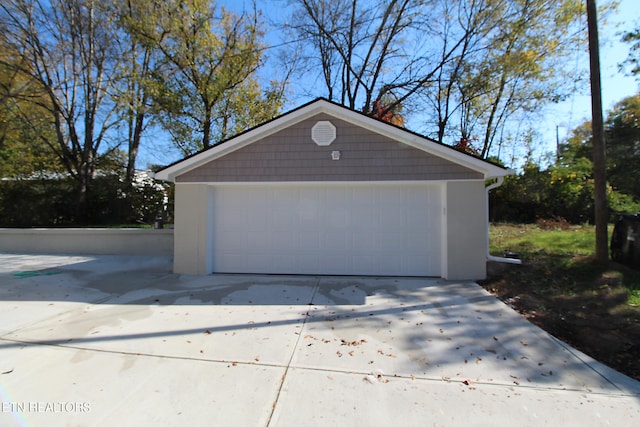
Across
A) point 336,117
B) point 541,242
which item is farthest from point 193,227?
point 541,242

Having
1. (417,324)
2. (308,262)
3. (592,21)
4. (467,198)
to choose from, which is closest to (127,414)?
(417,324)

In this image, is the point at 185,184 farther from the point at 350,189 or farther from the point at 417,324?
the point at 417,324

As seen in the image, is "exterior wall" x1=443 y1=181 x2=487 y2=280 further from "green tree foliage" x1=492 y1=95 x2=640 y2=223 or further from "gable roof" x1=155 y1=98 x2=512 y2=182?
"green tree foliage" x1=492 y1=95 x2=640 y2=223

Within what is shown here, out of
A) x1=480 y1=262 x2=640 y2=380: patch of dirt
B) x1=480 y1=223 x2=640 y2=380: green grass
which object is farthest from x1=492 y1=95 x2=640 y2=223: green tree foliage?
x1=480 y1=262 x2=640 y2=380: patch of dirt

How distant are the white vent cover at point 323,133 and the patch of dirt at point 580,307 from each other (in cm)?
428

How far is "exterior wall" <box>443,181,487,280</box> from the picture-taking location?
6.43 meters

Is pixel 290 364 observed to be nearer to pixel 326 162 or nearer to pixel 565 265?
pixel 326 162

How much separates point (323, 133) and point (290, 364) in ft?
15.9

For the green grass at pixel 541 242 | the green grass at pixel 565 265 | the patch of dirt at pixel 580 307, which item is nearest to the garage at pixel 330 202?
the patch of dirt at pixel 580 307

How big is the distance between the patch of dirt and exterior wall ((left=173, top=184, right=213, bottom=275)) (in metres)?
5.89

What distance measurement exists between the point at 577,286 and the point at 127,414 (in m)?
7.11

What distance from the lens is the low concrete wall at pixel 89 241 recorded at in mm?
9570

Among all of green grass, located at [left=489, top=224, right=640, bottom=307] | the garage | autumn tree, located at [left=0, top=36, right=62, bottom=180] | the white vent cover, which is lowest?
green grass, located at [left=489, top=224, right=640, bottom=307]

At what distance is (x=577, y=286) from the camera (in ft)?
19.0
